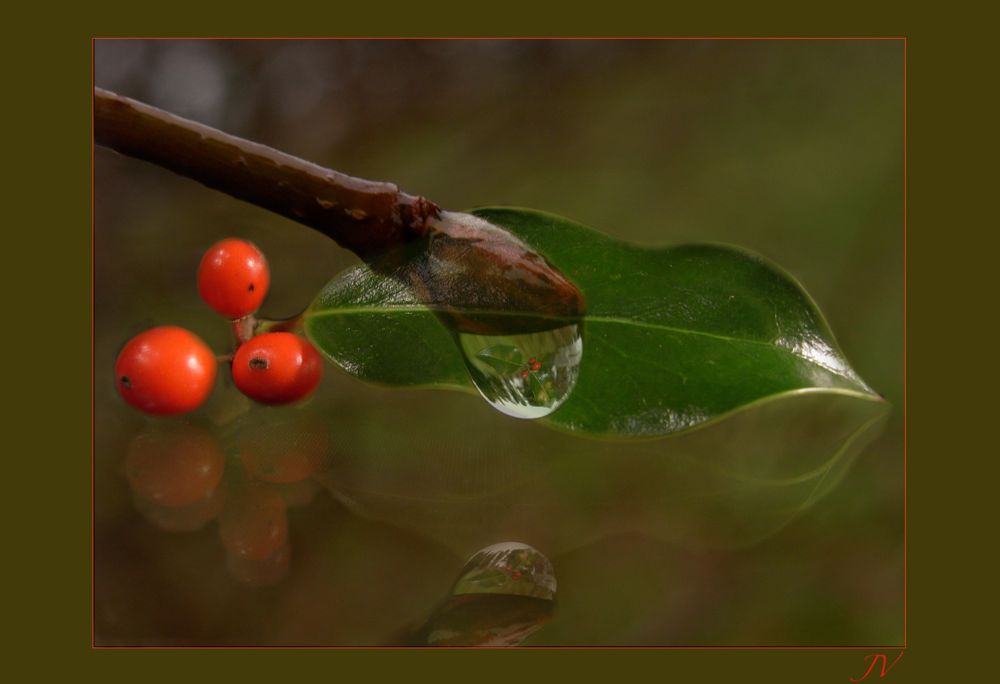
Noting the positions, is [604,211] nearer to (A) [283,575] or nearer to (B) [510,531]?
(B) [510,531]

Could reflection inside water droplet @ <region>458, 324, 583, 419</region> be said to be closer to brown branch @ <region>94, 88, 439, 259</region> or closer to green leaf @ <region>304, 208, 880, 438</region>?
green leaf @ <region>304, 208, 880, 438</region>

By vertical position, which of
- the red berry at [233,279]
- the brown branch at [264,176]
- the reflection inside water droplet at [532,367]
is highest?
the brown branch at [264,176]

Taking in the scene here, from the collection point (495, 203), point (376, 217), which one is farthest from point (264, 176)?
point (495, 203)

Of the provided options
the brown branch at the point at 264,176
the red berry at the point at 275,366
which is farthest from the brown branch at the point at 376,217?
the red berry at the point at 275,366

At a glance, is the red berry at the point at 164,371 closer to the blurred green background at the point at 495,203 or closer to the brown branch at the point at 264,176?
the blurred green background at the point at 495,203

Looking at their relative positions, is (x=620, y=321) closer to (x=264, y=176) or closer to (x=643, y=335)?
(x=643, y=335)

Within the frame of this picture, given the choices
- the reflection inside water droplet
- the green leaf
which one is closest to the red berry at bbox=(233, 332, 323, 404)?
the green leaf
